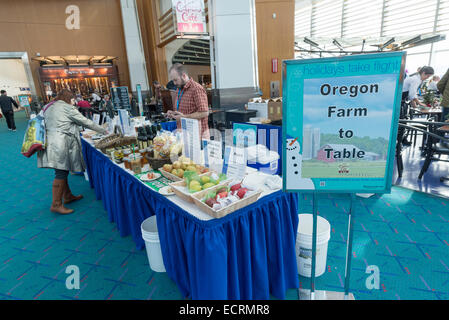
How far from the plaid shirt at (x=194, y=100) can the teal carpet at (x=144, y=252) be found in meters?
1.62

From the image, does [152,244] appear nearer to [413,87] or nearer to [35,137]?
[35,137]

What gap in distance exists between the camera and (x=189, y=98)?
3.12 metres

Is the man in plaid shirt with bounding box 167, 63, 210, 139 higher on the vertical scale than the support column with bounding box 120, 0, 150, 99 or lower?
lower

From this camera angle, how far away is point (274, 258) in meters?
1.71

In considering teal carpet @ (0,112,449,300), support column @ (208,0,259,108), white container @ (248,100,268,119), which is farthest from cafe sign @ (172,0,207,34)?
teal carpet @ (0,112,449,300)

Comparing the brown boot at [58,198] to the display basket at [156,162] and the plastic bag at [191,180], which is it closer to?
the display basket at [156,162]

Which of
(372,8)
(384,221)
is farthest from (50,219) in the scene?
(372,8)

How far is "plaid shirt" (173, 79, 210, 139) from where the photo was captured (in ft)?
10.1

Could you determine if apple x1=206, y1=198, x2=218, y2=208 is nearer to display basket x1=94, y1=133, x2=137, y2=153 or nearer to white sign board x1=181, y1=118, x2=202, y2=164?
white sign board x1=181, y1=118, x2=202, y2=164

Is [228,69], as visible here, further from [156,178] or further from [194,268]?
[194,268]

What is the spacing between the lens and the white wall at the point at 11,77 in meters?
16.4

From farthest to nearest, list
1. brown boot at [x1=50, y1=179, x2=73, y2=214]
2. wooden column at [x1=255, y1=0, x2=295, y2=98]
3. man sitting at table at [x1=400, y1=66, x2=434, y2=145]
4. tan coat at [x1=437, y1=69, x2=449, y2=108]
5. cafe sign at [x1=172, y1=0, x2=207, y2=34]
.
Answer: wooden column at [x1=255, y1=0, x2=295, y2=98] < cafe sign at [x1=172, y1=0, x2=207, y2=34] < man sitting at table at [x1=400, y1=66, x2=434, y2=145] < tan coat at [x1=437, y1=69, x2=449, y2=108] < brown boot at [x1=50, y1=179, x2=73, y2=214]

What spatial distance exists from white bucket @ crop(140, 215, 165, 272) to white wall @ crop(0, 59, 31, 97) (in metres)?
20.5

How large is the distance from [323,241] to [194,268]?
95 centimetres
